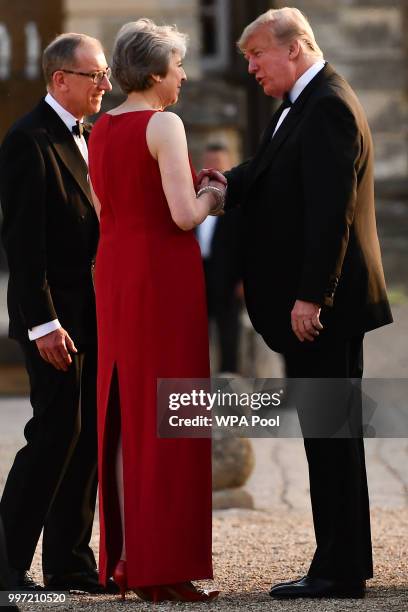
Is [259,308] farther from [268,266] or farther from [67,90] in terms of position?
[67,90]

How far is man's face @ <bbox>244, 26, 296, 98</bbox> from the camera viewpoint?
456 centimetres

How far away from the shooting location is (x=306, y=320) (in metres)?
4.42

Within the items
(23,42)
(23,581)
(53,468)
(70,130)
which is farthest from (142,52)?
(23,42)

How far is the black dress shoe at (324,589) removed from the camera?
179 inches

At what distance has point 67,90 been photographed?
4.76 m

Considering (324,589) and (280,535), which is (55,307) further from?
(280,535)

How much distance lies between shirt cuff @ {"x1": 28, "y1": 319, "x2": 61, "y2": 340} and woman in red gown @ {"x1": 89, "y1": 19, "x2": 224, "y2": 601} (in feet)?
0.59

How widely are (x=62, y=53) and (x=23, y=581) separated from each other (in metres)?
1.69

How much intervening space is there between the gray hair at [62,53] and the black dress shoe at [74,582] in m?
1.62

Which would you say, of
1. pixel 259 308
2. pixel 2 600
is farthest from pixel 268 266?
pixel 2 600

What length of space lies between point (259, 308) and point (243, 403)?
1.62 feet

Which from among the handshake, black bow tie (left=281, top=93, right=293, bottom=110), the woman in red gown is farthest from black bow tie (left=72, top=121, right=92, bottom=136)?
black bow tie (left=281, top=93, right=293, bottom=110)

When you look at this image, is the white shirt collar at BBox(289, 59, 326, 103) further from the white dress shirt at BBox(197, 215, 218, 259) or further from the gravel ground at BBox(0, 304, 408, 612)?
the white dress shirt at BBox(197, 215, 218, 259)

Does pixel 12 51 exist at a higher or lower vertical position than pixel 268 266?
higher
